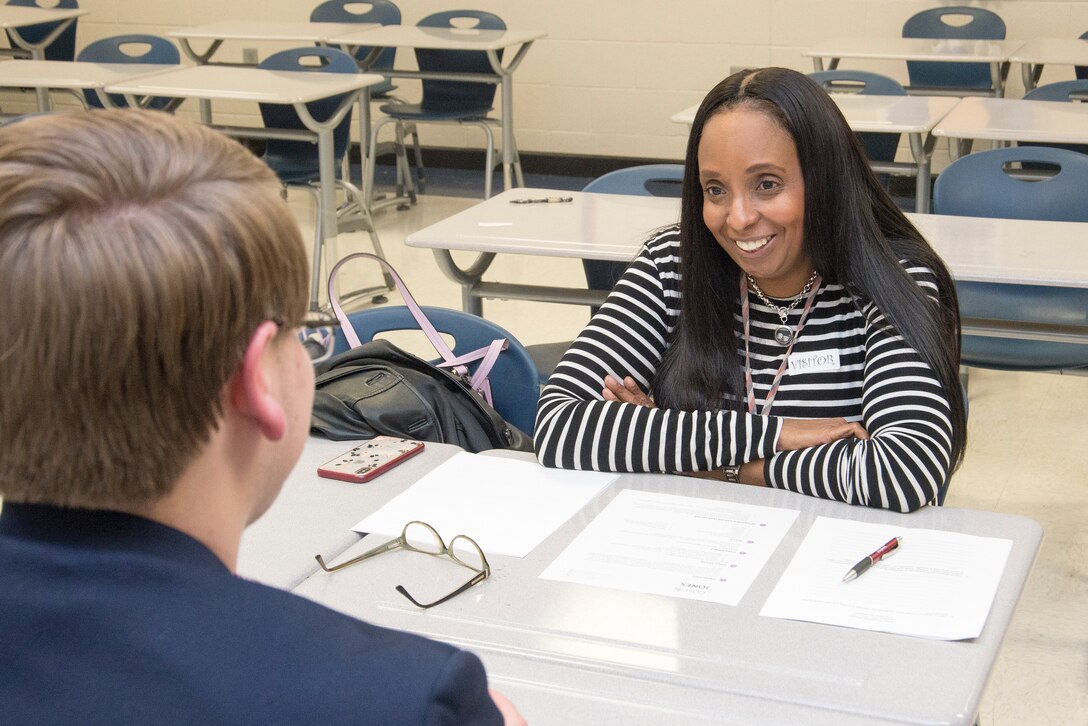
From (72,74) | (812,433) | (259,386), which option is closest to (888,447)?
(812,433)

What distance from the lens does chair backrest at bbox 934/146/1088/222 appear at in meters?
2.97

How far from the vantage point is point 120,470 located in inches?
22.7

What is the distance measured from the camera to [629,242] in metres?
2.65

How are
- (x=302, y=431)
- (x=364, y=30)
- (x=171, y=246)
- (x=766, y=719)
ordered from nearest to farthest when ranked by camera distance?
(x=171, y=246) < (x=302, y=431) < (x=766, y=719) < (x=364, y=30)

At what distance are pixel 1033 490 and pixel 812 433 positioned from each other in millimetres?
1631

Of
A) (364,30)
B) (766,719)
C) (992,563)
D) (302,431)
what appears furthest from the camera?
(364,30)

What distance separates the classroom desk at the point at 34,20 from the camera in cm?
622

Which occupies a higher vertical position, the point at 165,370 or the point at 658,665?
the point at 165,370

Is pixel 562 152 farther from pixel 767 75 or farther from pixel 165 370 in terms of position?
pixel 165 370

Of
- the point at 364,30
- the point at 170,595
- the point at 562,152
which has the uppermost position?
the point at 170,595

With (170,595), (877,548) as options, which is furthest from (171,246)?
(877,548)

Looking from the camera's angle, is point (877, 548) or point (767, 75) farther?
point (767, 75)

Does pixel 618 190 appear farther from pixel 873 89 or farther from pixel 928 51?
pixel 928 51

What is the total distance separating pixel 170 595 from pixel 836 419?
50.7 inches
